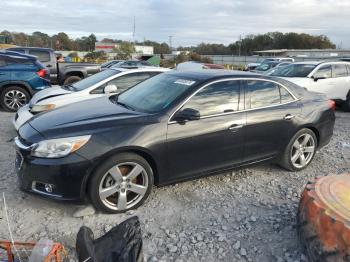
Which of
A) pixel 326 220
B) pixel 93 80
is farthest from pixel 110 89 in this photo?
pixel 326 220

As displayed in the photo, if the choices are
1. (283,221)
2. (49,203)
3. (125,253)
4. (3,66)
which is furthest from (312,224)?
(3,66)

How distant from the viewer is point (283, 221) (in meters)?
3.80

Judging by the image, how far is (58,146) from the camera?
357 cm

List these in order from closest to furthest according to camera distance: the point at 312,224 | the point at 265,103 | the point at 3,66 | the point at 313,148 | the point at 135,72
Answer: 1. the point at 312,224
2. the point at 265,103
3. the point at 313,148
4. the point at 135,72
5. the point at 3,66

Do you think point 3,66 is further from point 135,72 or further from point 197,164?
point 197,164

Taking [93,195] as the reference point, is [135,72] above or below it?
above

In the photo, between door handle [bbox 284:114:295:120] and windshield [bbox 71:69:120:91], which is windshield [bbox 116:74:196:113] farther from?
windshield [bbox 71:69:120:91]

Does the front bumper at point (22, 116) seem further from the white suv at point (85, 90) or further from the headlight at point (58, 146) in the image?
the headlight at point (58, 146)

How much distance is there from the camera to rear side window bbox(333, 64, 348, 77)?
10.8 m

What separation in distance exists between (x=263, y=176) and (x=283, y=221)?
126 cm

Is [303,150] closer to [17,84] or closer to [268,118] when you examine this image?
[268,118]

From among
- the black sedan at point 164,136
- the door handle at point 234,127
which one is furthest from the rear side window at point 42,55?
the door handle at point 234,127

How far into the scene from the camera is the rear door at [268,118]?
460cm

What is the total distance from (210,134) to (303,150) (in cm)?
179
